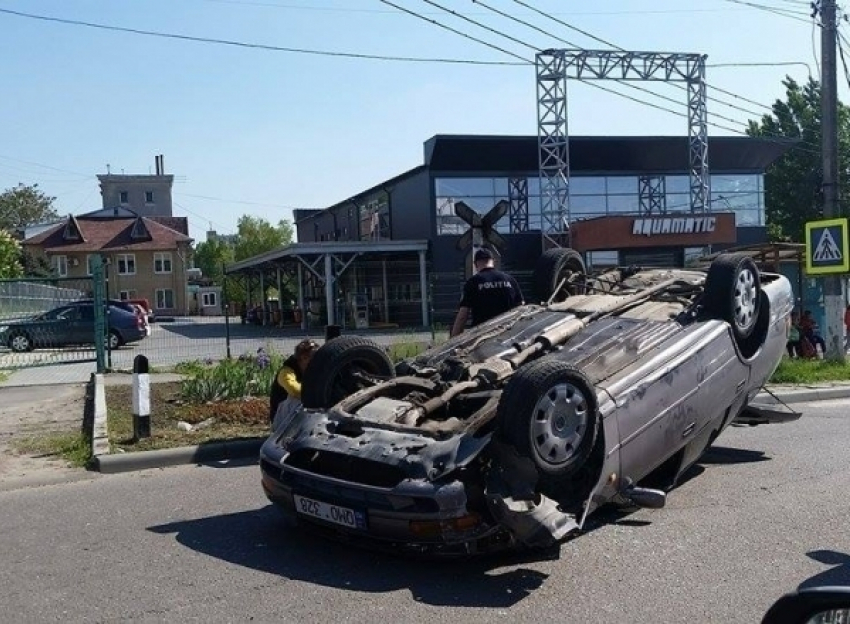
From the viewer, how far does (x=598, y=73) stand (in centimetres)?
3278

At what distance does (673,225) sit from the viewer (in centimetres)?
3728

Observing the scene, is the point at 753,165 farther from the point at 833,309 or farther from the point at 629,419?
the point at 629,419

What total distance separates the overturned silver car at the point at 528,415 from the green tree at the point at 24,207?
78033 mm

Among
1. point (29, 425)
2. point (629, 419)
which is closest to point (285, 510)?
point (629, 419)

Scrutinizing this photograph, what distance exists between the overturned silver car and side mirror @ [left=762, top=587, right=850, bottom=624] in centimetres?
302

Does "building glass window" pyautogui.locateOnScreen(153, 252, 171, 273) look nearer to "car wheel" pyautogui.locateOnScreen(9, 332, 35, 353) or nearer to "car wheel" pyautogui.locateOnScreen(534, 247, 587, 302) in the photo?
"car wheel" pyautogui.locateOnScreen(9, 332, 35, 353)

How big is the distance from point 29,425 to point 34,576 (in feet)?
Answer: 20.7

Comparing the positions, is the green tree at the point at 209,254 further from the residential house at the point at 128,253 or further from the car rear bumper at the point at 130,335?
the car rear bumper at the point at 130,335

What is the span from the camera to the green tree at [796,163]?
5469 centimetres

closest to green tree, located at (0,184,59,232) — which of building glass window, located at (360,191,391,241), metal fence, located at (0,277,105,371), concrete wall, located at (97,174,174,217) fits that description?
concrete wall, located at (97,174,174,217)

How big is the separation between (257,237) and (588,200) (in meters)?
44.8

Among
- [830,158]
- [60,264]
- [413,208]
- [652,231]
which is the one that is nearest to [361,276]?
[413,208]

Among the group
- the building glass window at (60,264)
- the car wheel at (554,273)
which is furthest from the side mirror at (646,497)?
the building glass window at (60,264)

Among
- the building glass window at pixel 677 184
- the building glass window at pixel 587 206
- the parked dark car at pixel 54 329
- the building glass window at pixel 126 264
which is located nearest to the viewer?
the parked dark car at pixel 54 329
